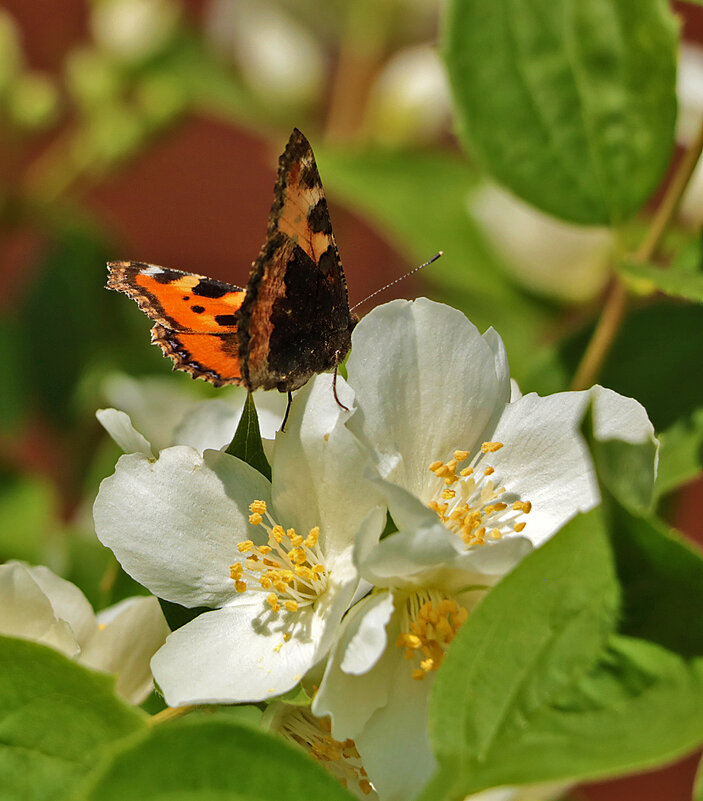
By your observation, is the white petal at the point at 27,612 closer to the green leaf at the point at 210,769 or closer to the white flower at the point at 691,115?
the green leaf at the point at 210,769

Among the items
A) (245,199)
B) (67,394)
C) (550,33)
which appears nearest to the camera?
(550,33)

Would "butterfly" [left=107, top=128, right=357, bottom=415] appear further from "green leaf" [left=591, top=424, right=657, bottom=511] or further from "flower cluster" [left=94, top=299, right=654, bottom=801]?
"green leaf" [left=591, top=424, right=657, bottom=511]

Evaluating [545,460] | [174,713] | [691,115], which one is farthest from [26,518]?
[691,115]

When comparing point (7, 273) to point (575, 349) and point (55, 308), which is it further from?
point (575, 349)

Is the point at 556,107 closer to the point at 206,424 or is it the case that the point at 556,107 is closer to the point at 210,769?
the point at 206,424

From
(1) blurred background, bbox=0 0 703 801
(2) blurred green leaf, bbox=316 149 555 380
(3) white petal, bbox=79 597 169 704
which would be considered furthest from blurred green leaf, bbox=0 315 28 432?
(3) white petal, bbox=79 597 169 704

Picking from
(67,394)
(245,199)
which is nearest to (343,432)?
(67,394)

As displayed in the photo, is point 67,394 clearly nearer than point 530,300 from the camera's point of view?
No
